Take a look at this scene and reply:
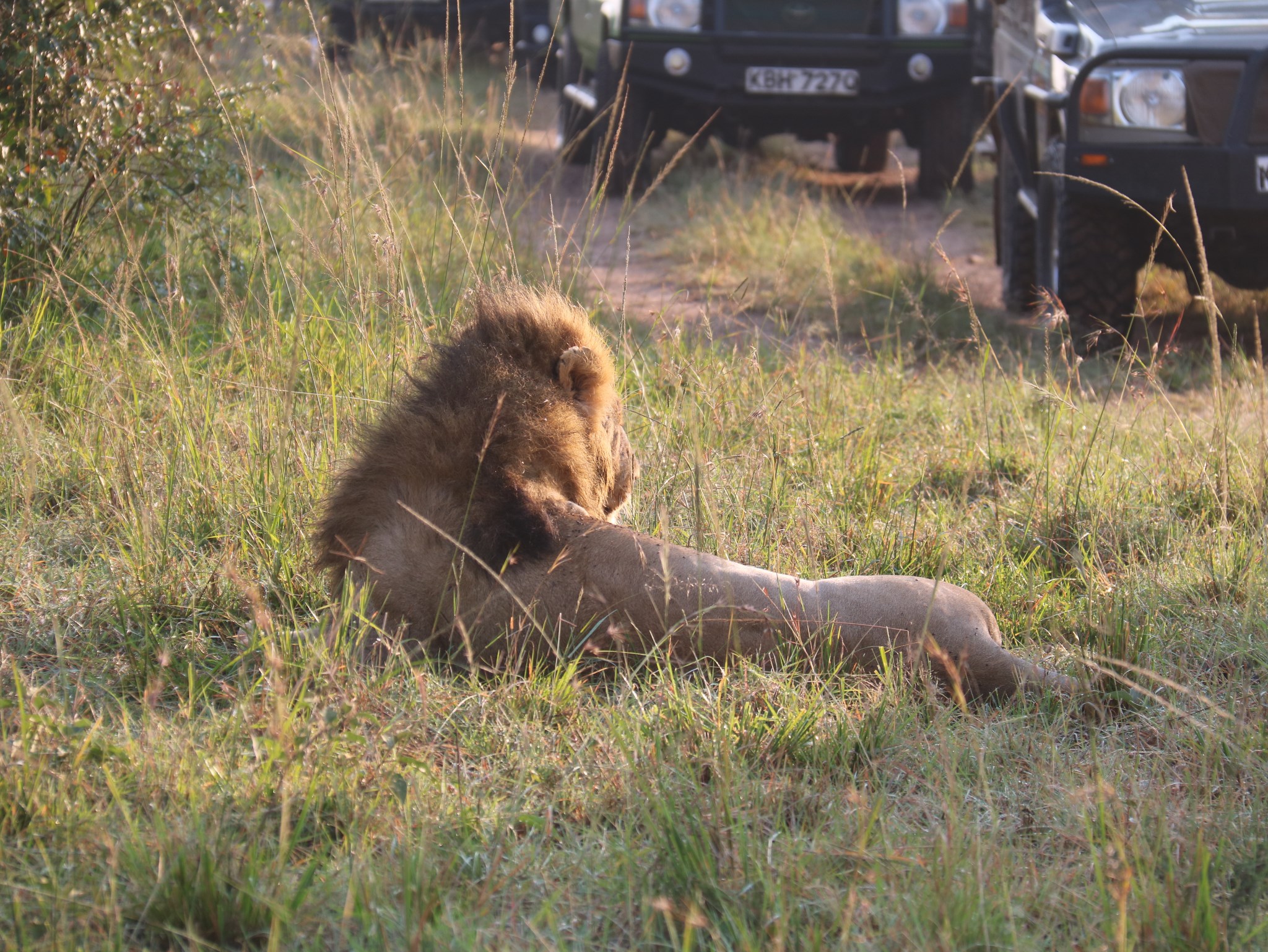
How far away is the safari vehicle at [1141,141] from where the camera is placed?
4.81 meters

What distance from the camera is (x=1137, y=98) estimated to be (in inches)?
195

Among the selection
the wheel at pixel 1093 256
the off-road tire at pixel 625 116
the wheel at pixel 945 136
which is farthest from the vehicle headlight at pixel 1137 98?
the wheel at pixel 945 136

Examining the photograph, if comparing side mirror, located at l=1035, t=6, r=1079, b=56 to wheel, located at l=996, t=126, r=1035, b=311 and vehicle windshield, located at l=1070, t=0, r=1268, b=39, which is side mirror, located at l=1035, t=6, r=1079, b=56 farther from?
wheel, located at l=996, t=126, r=1035, b=311

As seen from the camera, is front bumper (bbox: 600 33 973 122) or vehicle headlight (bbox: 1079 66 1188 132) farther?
front bumper (bbox: 600 33 973 122)

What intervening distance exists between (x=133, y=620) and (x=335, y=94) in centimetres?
152

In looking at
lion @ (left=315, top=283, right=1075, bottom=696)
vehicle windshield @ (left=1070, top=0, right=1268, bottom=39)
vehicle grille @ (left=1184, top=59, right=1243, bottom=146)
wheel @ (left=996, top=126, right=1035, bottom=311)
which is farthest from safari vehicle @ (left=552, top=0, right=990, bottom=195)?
lion @ (left=315, top=283, right=1075, bottom=696)

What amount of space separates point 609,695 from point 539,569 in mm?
276

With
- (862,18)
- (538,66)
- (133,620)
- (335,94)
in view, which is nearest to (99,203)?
(335,94)

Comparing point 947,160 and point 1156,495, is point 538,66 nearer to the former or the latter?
point 947,160

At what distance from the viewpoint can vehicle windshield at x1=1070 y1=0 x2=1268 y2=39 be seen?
5.05m

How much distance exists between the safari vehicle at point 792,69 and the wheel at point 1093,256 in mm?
2861

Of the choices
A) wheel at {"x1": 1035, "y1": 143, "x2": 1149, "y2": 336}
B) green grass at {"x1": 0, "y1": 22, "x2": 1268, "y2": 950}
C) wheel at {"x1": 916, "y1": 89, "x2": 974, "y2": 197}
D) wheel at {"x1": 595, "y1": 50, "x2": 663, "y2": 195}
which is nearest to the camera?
green grass at {"x1": 0, "y1": 22, "x2": 1268, "y2": 950}

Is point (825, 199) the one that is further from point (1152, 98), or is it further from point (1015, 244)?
point (1152, 98)

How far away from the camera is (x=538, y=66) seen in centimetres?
1183
